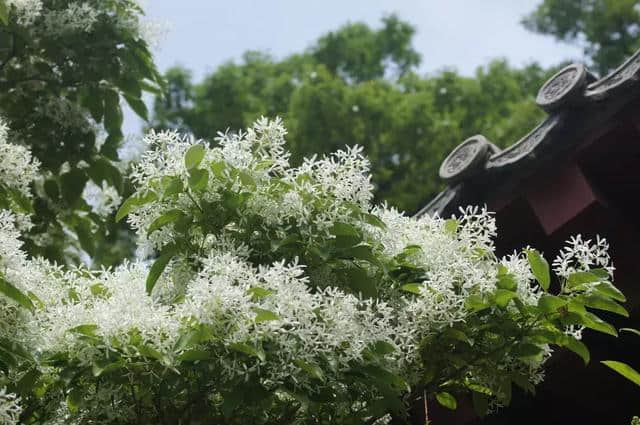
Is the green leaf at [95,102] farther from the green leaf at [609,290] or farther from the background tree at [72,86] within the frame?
the green leaf at [609,290]

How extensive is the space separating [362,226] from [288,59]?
20940 mm

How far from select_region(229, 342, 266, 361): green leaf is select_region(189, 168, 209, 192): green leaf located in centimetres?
50

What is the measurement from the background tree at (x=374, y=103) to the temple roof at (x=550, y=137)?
537 inches

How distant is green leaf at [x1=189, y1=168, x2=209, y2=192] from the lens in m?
2.58

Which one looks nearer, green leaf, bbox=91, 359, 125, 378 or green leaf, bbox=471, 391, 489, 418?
green leaf, bbox=91, 359, 125, 378

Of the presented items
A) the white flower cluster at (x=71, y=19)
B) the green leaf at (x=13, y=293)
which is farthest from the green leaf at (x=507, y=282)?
the white flower cluster at (x=71, y=19)

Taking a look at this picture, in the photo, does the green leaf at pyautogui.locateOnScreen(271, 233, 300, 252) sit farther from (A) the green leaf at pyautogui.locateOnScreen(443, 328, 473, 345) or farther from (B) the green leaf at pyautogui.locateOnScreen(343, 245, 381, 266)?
(A) the green leaf at pyautogui.locateOnScreen(443, 328, 473, 345)

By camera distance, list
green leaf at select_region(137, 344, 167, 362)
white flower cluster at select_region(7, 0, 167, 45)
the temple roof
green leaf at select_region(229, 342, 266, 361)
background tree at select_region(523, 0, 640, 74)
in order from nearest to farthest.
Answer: green leaf at select_region(229, 342, 266, 361) → green leaf at select_region(137, 344, 167, 362) → the temple roof → white flower cluster at select_region(7, 0, 167, 45) → background tree at select_region(523, 0, 640, 74)

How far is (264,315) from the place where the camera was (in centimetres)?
228

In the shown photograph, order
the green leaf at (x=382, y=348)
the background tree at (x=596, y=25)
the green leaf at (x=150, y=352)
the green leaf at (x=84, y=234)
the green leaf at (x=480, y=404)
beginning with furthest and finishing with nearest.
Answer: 1. the background tree at (x=596, y=25)
2. the green leaf at (x=84, y=234)
3. the green leaf at (x=480, y=404)
4. the green leaf at (x=382, y=348)
5. the green leaf at (x=150, y=352)

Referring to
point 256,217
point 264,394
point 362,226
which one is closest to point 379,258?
point 362,226

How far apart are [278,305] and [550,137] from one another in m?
1.56

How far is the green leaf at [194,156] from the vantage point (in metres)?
2.58

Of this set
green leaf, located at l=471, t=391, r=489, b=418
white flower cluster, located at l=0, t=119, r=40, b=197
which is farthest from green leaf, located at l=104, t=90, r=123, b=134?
green leaf, located at l=471, t=391, r=489, b=418
